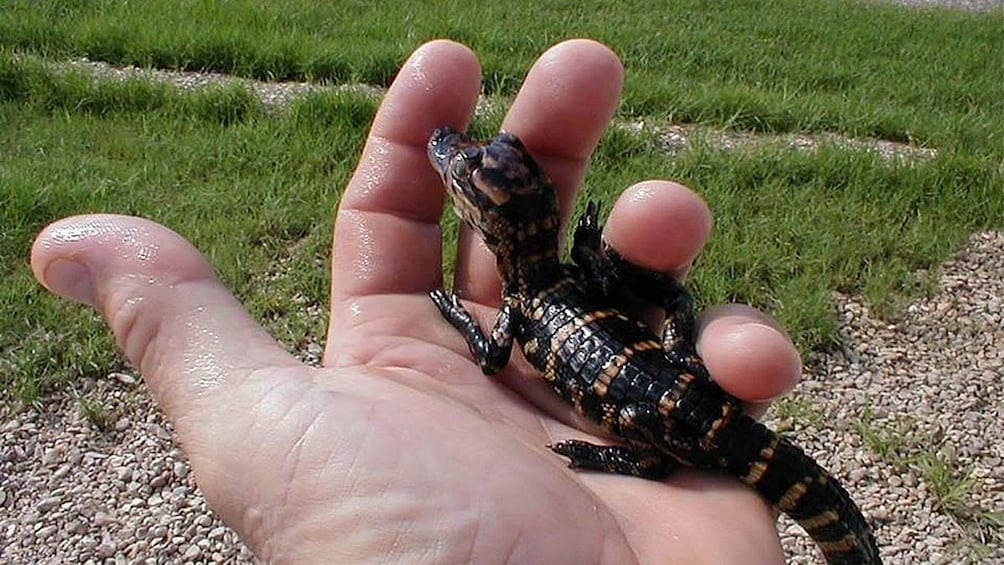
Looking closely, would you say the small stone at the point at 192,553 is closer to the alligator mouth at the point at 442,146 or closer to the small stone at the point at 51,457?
the small stone at the point at 51,457

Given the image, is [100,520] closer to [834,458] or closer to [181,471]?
[181,471]

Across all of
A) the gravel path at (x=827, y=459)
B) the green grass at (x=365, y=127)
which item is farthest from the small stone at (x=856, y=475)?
the green grass at (x=365, y=127)

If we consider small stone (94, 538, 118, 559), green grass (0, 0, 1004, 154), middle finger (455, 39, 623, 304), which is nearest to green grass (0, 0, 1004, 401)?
green grass (0, 0, 1004, 154)

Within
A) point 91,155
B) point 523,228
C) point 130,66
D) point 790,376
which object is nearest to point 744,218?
point 523,228

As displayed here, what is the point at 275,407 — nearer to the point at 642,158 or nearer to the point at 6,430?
the point at 6,430

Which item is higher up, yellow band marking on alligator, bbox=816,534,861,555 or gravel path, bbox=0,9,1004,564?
yellow band marking on alligator, bbox=816,534,861,555

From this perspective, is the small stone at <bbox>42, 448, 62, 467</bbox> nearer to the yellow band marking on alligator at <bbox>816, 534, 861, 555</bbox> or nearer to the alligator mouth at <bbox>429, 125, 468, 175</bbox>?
the alligator mouth at <bbox>429, 125, 468, 175</bbox>

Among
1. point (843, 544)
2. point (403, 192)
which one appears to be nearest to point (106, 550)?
point (403, 192)
